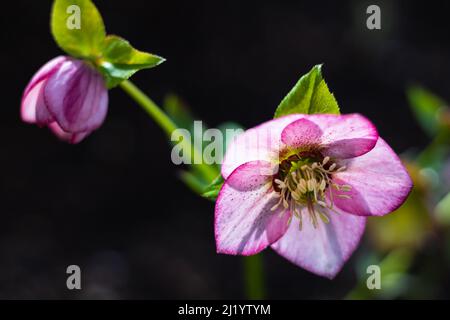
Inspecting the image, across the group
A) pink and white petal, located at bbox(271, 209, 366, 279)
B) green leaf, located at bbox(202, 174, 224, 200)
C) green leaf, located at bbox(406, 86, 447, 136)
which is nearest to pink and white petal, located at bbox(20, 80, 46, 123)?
green leaf, located at bbox(202, 174, 224, 200)

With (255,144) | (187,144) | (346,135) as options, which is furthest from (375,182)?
(187,144)

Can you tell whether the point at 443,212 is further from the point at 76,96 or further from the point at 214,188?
the point at 76,96

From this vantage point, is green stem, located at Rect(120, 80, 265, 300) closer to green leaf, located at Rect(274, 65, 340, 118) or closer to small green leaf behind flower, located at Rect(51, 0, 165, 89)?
small green leaf behind flower, located at Rect(51, 0, 165, 89)

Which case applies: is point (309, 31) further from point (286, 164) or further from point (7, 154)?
point (286, 164)

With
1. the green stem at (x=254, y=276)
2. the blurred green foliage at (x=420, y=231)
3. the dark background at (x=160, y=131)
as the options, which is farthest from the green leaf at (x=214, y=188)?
the dark background at (x=160, y=131)

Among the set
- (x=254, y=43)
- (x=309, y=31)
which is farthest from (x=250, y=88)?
(x=309, y=31)

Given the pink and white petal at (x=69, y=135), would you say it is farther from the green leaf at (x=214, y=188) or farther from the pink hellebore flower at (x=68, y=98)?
the green leaf at (x=214, y=188)
